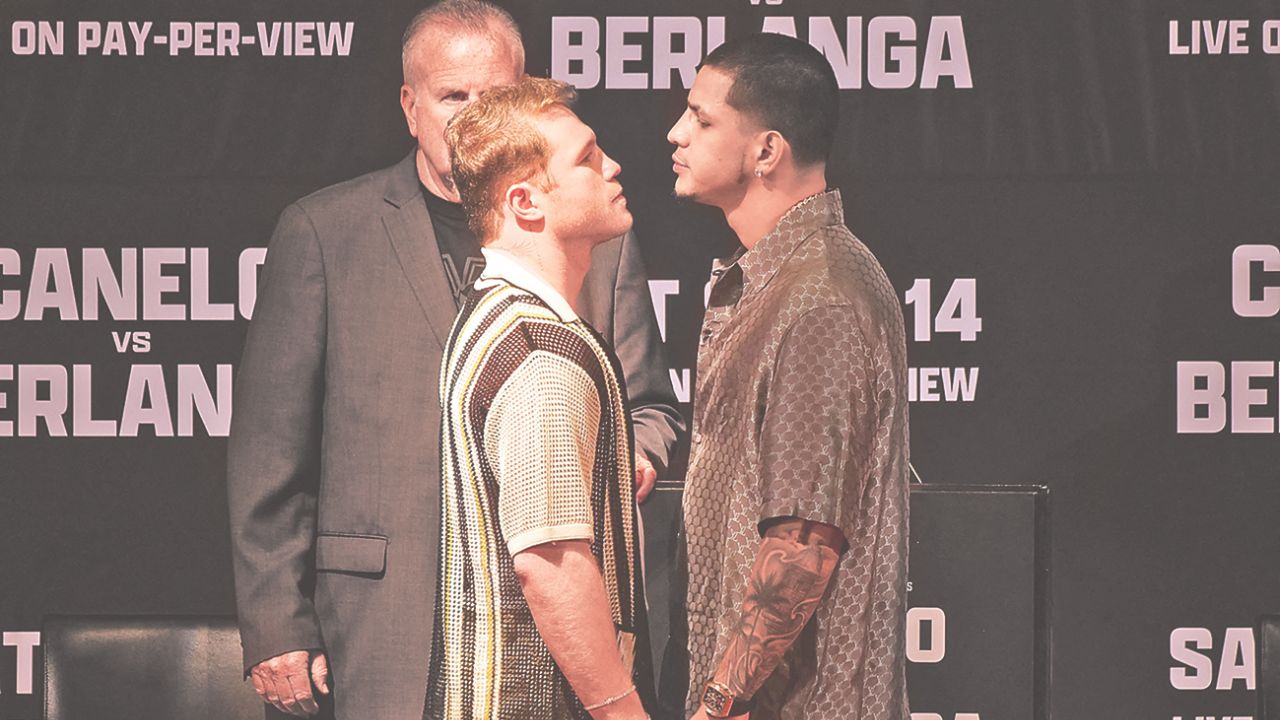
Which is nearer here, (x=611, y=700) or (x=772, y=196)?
(x=611, y=700)

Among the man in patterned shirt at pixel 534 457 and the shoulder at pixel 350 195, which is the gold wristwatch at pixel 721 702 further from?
the shoulder at pixel 350 195

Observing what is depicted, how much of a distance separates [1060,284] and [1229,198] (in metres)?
0.46

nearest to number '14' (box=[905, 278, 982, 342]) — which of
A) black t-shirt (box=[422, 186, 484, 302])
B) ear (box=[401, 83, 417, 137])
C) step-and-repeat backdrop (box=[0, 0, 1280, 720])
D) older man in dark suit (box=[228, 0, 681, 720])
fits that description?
step-and-repeat backdrop (box=[0, 0, 1280, 720])

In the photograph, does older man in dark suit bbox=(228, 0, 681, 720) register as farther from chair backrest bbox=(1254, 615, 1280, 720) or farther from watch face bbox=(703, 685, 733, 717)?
chair backrest bbox=(1254, 615, 1280, 720)

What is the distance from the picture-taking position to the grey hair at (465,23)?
2928mm

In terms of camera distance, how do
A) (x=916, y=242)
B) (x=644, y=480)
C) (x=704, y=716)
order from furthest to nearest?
(x=916, y=242) < (x=644, y=480) < (x=704, y=716)

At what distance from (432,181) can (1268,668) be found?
1851 millimetres

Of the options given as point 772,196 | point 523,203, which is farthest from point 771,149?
point 523,203

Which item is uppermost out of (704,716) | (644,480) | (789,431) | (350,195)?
(350,195)

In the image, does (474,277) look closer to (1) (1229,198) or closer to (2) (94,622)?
(2) (94,622)

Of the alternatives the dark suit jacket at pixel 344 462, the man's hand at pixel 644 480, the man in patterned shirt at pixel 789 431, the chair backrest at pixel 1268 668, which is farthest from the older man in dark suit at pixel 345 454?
the chair backrest at pixel 1268 668

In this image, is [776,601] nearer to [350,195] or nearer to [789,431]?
[789,431]

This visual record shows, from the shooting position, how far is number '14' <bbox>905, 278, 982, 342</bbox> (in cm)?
367

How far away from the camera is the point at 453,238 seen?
2.94m
